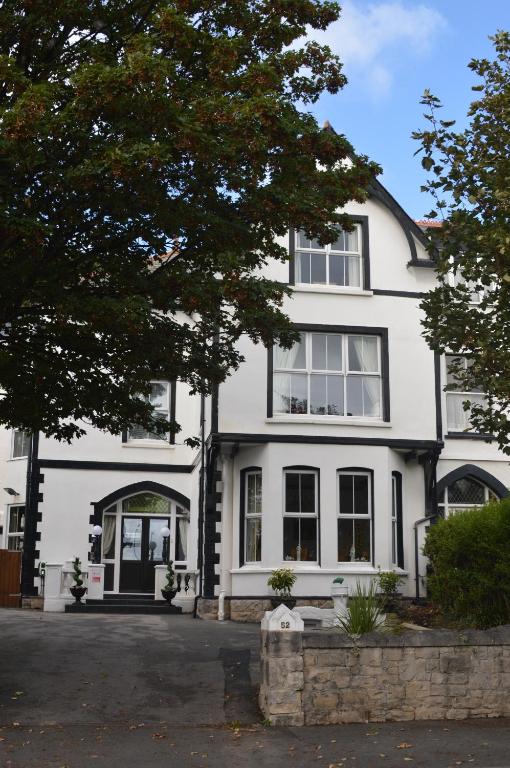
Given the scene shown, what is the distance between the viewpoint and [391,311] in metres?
20.6

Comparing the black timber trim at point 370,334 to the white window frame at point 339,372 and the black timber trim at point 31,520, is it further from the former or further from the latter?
the black timber trim at point 31,520

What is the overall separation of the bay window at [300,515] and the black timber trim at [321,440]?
70 centimetres

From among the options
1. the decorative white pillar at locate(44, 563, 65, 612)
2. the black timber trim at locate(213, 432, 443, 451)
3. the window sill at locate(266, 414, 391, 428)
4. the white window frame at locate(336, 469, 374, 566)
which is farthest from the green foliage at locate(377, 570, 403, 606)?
the decorative white pillar at locate(44, 563, 65, 612)

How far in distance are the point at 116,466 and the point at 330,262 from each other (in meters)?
8.51

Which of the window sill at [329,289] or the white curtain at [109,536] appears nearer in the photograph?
the window sill at [329,289]

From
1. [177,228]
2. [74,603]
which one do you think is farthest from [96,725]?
[74,603]

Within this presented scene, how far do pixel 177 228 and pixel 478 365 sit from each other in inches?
156

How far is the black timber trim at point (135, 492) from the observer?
24500 mm

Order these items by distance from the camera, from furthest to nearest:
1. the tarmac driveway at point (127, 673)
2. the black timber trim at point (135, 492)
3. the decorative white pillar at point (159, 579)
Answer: the black timber trim at point (135, 492), the decorative white pillar at point (159, 579), the tarmac driveway at point (127, 673)

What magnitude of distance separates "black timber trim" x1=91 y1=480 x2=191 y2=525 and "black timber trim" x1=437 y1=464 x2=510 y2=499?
25.5 feet

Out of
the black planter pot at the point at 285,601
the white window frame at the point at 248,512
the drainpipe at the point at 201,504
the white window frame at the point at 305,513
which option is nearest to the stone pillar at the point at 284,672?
the black planter pot at the point at 285,601

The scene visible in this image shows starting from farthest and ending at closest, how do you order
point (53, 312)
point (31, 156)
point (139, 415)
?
point (139, 415) → point (53, 312) → point (31, 156)

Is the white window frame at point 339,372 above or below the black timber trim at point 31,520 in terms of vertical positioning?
above

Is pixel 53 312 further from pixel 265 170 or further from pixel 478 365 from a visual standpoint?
pixel 478 365
